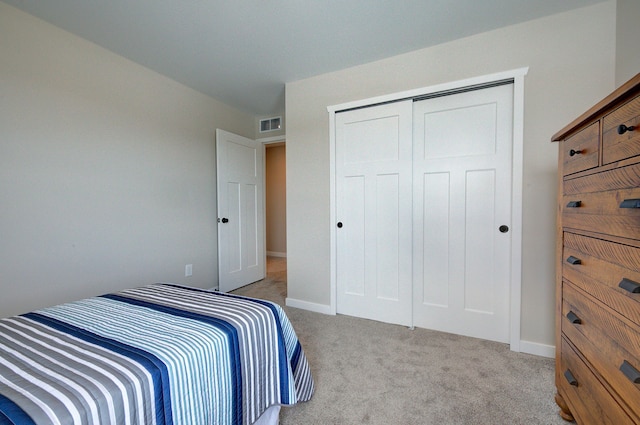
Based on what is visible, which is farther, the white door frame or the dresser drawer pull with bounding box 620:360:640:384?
the white door frame

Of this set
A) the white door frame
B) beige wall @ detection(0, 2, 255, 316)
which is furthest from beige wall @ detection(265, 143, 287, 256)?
the white door frame

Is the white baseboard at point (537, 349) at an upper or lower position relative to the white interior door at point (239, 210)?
lower

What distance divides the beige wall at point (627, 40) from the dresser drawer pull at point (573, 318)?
1.42 metres

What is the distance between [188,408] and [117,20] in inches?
97.3

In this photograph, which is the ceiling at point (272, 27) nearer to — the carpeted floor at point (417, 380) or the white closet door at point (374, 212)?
the white closet door at point (374, 212)

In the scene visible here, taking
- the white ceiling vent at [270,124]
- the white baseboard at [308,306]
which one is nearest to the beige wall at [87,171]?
the white ceiling vent at [270,124]

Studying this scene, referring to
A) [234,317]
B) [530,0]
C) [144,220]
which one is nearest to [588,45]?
[530,0]

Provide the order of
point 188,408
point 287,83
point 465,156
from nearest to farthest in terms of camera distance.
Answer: point 188,408 < point 465,156 < point 287,83

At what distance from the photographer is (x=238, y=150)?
11.2ft

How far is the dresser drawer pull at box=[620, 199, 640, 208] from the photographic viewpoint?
762 millimetres

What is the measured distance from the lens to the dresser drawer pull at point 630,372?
753 millimetres

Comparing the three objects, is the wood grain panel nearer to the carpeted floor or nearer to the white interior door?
the carpeted floor

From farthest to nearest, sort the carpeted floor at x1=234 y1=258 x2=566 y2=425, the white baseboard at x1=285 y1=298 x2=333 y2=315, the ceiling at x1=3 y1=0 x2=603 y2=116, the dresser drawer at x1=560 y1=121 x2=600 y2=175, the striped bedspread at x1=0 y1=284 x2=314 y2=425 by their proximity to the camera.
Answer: the white baseboard at x1=285 y1=298 x2=333 y2=315 < the ceiling at x1=3 y1=0 x2=603 y2=116 < the carpeted floor at x1=234 y1=258 x2=566 y2=425 < the dresser drawer at x1=560 y1=121 x2=600 y2=175 < the striped bedspread at x1=0 y1=284 x2=314 y2=425

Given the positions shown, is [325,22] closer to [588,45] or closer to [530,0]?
[530,0]
